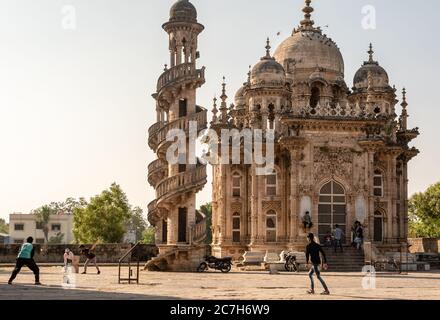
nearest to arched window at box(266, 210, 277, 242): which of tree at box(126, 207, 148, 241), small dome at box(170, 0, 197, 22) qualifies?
small dome at box(170, 0, 197, 22)

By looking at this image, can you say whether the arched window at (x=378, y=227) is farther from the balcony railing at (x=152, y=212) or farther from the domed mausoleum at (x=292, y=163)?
the balcony railing at (x=152, y=212)

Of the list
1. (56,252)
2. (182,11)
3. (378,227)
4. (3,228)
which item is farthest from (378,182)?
(3,228)

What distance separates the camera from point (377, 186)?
44.3 metres

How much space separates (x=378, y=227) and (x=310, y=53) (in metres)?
13.2

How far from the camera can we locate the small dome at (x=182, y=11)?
124 ft

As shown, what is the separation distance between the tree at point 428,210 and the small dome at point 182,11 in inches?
1666

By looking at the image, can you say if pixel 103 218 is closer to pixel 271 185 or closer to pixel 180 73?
pixel 271 185

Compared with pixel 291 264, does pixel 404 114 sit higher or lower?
higher

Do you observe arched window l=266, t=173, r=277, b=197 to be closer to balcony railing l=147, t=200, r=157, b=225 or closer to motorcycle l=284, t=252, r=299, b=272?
motorcycle l=284, t=252, r=299, b=272

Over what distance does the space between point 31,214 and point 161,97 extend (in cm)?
8901

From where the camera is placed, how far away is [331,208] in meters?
40.8
